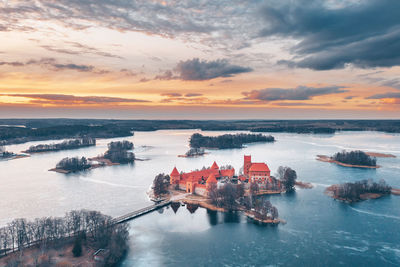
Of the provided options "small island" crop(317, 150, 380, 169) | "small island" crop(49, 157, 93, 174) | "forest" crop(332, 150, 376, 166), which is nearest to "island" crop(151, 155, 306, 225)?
"small island" crop(49, 157, 93, 174)

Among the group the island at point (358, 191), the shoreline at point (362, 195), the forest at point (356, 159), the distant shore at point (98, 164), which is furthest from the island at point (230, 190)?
the forest at point (356, 159)

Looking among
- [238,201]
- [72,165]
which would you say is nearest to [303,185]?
[238,201]

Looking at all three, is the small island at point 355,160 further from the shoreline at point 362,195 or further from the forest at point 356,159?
the shoreline at point 362,195

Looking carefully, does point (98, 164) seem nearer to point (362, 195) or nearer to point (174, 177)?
point (174, 177)

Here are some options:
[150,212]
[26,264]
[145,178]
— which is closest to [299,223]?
[150,212]

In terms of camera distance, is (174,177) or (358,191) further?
(174,177)

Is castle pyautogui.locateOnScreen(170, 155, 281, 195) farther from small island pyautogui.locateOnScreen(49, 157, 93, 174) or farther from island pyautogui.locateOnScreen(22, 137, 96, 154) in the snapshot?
island pyautogui.locateOnScreen(22, 137, 96, 154)
